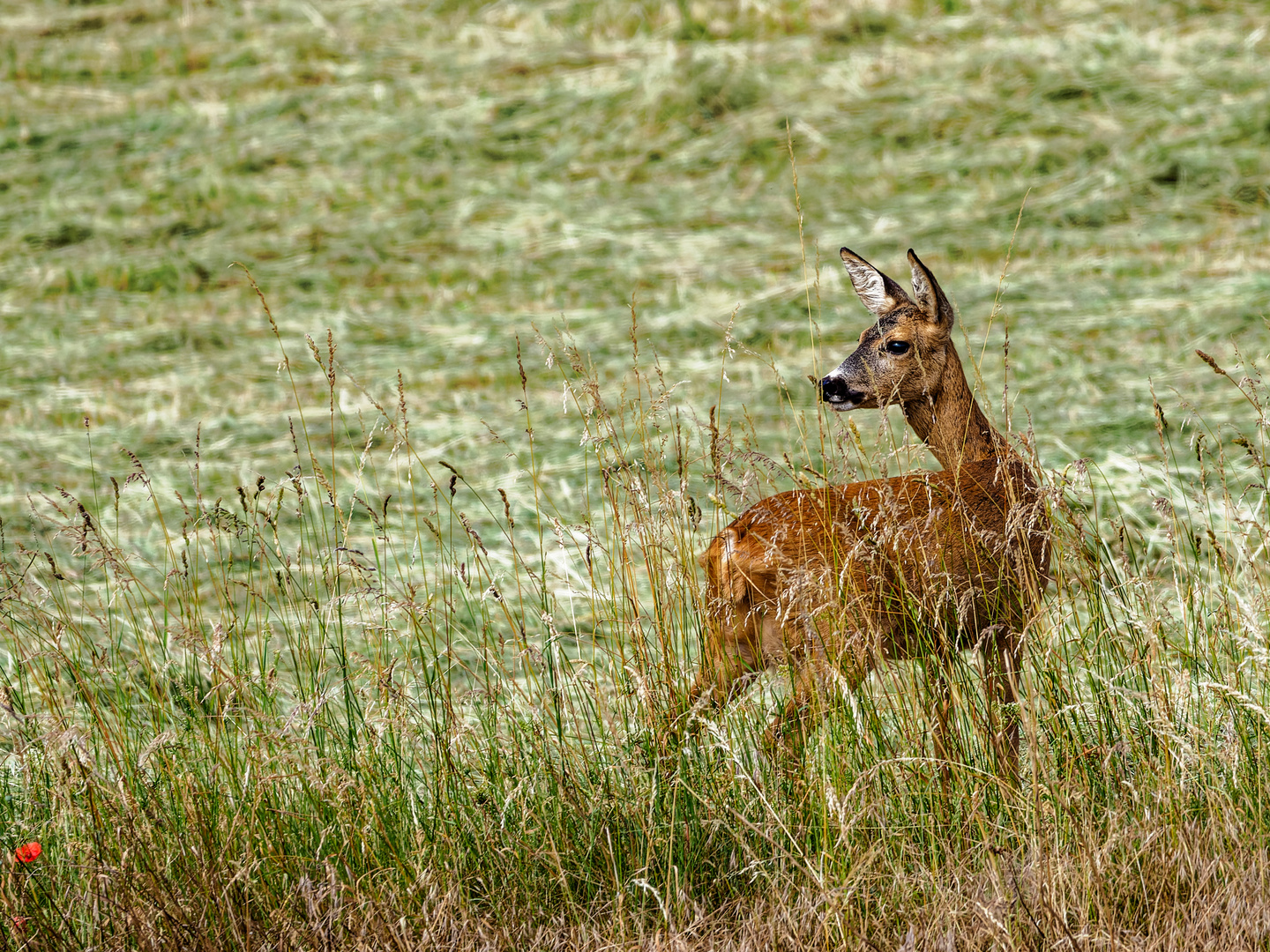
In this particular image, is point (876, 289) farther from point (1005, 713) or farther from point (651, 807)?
point (651, 807)

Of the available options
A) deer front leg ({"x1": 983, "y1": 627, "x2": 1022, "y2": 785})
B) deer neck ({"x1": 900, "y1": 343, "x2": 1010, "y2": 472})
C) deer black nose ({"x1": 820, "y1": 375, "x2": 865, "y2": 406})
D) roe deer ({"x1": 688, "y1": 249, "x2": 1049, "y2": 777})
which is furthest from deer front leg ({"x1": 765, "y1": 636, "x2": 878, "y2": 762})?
deer neck ({"x1": 900, "y1": 343, "x2": 1010, "y2": 472})

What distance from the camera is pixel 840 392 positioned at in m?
3.84

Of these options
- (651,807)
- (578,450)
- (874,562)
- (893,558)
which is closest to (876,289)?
(893,558)

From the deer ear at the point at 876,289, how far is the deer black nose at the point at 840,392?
0.29 metres

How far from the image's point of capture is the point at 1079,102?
9.27 metres

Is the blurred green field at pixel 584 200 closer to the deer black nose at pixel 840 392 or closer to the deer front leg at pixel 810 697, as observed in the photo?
the deer black nose at pixel 840 392

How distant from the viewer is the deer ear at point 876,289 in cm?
399

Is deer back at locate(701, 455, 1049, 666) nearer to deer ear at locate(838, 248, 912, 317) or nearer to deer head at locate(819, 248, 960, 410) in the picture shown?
deer head at locate(819, 248, 960, 410)

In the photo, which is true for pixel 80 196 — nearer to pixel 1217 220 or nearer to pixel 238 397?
pixel 238 397

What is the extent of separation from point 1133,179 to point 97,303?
5.99m

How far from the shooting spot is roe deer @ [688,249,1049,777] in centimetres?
Answer: 302

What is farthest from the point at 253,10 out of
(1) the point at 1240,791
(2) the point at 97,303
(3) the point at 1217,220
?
(1) the point at 1240,791

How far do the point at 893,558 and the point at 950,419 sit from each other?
25.2 inches

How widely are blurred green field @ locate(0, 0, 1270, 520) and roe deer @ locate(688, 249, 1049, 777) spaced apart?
5.46 feet
